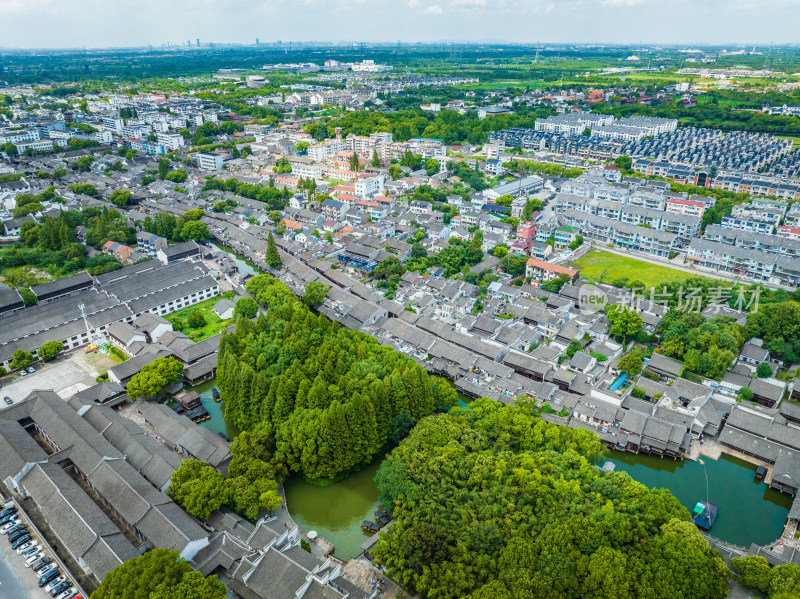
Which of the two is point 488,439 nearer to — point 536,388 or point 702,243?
point 536,388

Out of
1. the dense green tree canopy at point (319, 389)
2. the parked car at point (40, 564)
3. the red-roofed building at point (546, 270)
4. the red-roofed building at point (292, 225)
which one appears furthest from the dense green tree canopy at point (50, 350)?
the red-roofed building at point (546, 270)

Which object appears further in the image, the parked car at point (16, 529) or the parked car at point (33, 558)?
the parked car at point (16, 529)

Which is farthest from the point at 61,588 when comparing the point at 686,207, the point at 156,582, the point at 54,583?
the point at 686,207

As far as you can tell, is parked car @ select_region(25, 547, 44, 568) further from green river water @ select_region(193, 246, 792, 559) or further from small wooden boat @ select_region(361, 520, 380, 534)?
small wooden boat @ select_region(361, 520, 380, 534)

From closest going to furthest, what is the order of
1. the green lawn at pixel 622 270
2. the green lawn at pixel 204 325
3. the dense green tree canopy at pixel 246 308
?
the green lawn at pixel 204 325
the dense green tree canopy at pixel 246 308
the green lawn at pixel 622 270

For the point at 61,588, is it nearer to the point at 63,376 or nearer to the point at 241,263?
the point at 63,376

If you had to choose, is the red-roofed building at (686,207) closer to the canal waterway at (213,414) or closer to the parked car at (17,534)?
the canal waterway at (213,414)


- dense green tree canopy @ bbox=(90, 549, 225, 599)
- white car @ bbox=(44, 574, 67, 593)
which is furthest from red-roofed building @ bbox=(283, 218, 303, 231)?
dense green tree canopy @ bbox=(90, 549, 225, 599)
